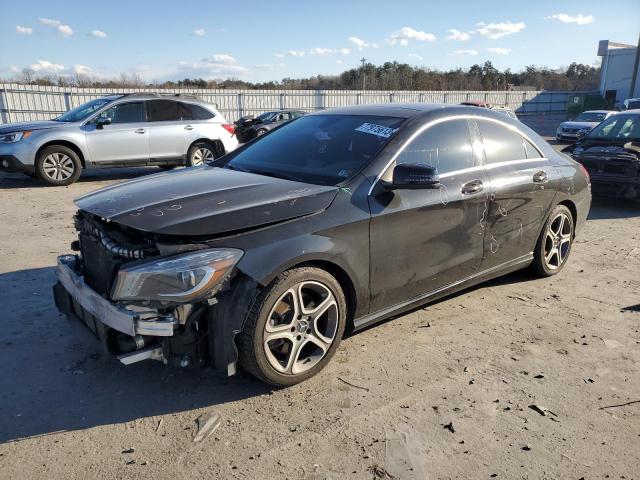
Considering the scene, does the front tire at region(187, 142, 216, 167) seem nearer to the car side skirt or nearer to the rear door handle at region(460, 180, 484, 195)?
the car side skirt

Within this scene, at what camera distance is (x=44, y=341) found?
3.79m

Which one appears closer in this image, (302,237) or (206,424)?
(206,424)

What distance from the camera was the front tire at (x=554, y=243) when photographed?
16.6 ft

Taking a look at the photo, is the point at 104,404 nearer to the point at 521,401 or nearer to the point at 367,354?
the point at 367,354

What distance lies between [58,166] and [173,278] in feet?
28.6

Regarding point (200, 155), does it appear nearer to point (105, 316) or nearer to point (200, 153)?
point (200, 153)

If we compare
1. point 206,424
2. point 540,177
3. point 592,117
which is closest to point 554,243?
point 540,177

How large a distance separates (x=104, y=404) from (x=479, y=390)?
90.3 inches

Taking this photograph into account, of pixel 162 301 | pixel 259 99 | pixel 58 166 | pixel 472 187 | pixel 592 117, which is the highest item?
pixel 259 99

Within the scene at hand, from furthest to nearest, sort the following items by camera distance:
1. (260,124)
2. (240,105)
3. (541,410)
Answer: (240,105)
(260,124)
(541,410)

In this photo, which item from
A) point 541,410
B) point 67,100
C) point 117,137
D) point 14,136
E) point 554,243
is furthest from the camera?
point 67,100

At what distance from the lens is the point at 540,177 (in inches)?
189

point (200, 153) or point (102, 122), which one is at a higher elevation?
point (102, 122)

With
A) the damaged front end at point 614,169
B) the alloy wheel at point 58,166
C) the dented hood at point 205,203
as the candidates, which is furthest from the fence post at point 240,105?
the dented hood at point 205,203
